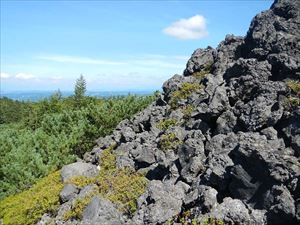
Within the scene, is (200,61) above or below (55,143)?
above

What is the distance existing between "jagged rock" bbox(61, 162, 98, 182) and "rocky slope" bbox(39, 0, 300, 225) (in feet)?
0.20

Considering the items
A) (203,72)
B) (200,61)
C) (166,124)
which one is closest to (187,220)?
(166,124)

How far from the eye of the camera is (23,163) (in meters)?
25.6

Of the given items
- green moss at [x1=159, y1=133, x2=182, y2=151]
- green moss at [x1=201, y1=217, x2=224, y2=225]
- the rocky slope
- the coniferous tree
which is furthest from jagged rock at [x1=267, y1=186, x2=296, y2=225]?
the coniferous tree

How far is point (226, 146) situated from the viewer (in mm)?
15969

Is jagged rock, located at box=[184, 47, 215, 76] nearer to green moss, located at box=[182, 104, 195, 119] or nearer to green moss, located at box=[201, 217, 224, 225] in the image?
green moss, located at box=[182, 104, 195, 119]

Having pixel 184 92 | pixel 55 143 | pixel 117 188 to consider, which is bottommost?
pixel 117 188

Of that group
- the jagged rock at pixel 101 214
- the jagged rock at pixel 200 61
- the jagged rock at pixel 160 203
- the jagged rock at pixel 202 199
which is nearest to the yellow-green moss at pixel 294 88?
the jagged rock at pixel 202 199

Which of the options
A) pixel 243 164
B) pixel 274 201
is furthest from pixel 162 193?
pixel 274 201

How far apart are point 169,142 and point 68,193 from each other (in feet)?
18.4

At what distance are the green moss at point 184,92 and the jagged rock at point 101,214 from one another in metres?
8.17

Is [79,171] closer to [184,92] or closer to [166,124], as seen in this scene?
[166,124]

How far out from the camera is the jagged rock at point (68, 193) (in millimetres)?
19469

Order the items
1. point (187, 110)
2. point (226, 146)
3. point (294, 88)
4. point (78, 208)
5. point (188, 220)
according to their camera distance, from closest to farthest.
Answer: point (188, 220)
point (226, 146)
point (294, 88)
point (78, 208)
point (187, 110)
